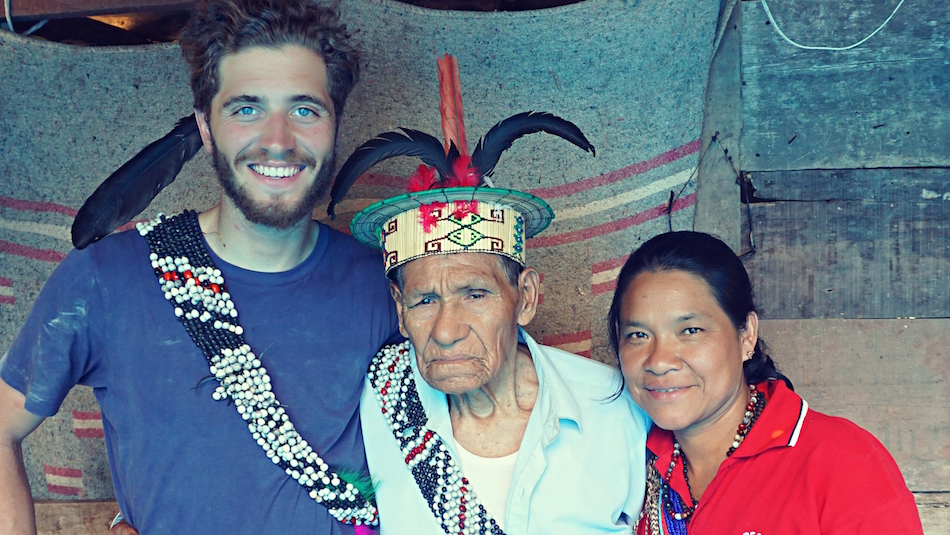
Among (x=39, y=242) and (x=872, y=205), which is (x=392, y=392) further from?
(x=872, y=205)

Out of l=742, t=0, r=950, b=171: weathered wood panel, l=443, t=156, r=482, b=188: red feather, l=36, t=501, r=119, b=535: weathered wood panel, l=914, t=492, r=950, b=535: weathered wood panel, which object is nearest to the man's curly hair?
l=443, t=156, r=482, b=188: red feather

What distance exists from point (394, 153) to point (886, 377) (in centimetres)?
213

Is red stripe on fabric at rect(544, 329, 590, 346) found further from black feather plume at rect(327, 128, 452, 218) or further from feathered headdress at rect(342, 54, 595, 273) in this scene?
black feather plume at rect(327, 128, 452, 218)

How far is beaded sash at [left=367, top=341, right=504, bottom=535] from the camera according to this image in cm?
198

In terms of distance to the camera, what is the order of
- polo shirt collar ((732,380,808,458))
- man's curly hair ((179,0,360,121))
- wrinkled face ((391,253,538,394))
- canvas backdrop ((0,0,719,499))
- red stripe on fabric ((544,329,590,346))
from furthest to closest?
red stripe on fabric ((544,329,590,346))
canvas backdrop ((0,0,719,499))
man's curly hair ((179,0,360,121))
wrinkled face ((391,253,538,394))
polo shirt collar ((732,380,808,458))

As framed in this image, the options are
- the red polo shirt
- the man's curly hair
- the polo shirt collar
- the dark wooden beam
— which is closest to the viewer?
the red polo shirt

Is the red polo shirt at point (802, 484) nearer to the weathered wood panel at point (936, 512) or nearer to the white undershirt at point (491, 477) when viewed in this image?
the white undershirt at point (491, 477)

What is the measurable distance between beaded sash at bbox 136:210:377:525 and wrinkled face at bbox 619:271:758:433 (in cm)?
84

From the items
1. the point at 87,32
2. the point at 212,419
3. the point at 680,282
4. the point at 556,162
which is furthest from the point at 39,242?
the point at 680,282

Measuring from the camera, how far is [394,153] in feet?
6.97

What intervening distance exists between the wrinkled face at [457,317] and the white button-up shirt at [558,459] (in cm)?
18

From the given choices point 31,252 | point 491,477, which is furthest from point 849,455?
point 31,252

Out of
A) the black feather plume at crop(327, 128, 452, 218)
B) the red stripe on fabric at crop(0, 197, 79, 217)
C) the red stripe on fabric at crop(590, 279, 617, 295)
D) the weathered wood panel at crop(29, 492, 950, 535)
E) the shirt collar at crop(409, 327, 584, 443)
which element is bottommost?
the weathered wood panel at crop(29, 492, 950, 535)

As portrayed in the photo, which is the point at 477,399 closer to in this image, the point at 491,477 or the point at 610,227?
the point at 491,477
